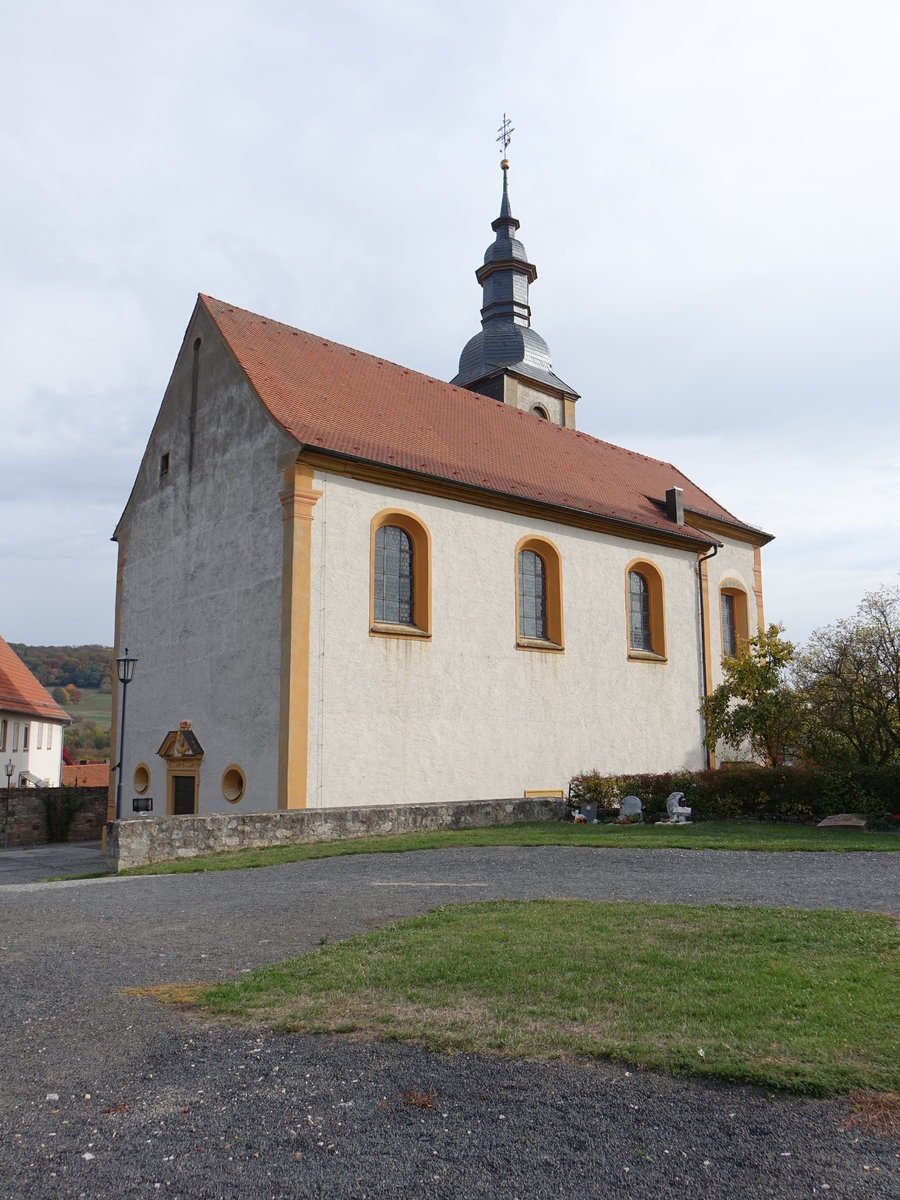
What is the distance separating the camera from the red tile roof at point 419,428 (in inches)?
734

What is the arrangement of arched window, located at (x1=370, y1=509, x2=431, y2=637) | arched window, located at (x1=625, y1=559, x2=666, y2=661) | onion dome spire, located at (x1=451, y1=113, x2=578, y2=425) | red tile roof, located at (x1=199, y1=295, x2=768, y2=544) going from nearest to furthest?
arched window, located at (x1=370, y1=509, x2=431, y2=637), red tile roof, located at (x1=199, y1=295, x2=768, y2=544), arched window, located at (x1=625, y1=559, x2=666, y2=661), onion dome spire, located at (x1=451, y1=113, x2=578, y2=425)

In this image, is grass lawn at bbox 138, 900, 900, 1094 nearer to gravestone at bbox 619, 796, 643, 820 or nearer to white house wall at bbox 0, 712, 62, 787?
gravestone at bbox 619, 796, 643, 820

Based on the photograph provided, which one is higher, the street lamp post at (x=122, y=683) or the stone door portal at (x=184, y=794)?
the street lamp post at (x=122, y=683)

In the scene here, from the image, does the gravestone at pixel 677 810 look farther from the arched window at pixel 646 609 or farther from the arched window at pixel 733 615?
the arched window at pixel 733 615

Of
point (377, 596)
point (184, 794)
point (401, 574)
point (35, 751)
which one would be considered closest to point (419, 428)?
point (401, 574)

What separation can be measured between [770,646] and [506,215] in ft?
68.0

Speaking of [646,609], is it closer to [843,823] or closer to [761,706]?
[761,706]

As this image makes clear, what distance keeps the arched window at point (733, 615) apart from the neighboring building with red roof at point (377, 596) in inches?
106

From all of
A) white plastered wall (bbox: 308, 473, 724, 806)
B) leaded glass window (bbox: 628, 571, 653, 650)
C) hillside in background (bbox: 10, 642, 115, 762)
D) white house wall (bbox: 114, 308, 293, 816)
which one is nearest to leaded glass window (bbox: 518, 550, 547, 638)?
white plastered wall (bbox: 308, 473, 724, 806)

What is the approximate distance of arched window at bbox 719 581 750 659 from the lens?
27.6m

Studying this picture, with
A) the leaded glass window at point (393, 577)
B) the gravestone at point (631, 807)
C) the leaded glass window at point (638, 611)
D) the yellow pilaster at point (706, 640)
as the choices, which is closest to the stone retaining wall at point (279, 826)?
the gravestone at point (631, 807)

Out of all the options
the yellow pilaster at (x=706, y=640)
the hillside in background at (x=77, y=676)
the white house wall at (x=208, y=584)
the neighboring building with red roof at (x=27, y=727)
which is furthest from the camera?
the hillside in background at (x=77, y=676)

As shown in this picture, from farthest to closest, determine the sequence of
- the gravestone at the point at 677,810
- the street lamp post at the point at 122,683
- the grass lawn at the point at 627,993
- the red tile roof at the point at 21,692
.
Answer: the red tile roof at the point at 21,692, the street lamp post at the point at 122,683, the gravestone at the point at 677,810, the grass lawn at the point at 627,993

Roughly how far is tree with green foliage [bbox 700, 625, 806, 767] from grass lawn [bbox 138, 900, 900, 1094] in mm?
15250
